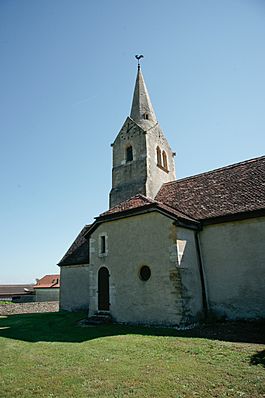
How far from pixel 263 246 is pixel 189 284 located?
11.6 feet

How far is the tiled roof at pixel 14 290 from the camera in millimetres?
49125

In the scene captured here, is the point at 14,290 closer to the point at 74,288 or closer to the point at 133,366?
the point at 74,288

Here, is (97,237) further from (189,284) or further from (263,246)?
(263,246)

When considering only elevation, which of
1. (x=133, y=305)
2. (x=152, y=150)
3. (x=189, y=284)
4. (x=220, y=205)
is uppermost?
(x=152, y=150)

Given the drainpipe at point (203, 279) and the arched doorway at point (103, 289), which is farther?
the arched doorway at point (103, 289)

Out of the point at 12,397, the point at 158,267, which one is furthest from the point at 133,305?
the point at 12,397

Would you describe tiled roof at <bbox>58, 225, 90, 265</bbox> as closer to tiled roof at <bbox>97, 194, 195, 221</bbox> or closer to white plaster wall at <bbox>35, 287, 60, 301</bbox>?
tiled roof at <bbox>97, 194, 195, 221</bbox>

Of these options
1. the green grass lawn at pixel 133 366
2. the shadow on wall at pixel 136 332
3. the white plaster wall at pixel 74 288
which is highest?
the white plaster wall at pixel 74 288

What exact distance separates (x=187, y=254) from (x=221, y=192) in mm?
4376

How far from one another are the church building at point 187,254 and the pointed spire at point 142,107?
852 centimetres

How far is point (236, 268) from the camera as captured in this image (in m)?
11.0

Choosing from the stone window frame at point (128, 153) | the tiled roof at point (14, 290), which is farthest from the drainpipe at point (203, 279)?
the tiled roof at point (14, 290)

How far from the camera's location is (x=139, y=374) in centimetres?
515

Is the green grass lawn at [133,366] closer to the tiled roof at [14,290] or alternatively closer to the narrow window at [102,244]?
the narrow window at [102,244]
